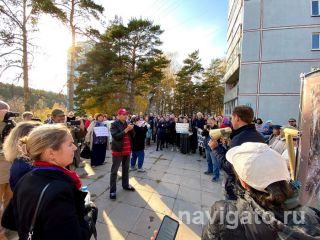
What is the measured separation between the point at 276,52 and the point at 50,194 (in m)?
19.9

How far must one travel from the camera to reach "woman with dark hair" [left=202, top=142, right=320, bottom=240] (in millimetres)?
1161

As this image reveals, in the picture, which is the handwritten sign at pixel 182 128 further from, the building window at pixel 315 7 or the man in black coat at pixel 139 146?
the building window at pixel 315 7

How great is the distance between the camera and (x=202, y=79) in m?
34.9

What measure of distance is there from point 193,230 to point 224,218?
273 centimetres

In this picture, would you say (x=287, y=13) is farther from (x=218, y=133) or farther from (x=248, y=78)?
(x=218, y=133)

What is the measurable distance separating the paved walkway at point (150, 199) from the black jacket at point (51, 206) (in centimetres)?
237

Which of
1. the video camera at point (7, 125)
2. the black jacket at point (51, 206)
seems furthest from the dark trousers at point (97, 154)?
the black jacket at point (51, 206)

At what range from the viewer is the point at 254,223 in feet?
4.00

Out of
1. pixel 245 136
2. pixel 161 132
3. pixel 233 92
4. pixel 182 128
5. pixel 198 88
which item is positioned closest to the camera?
pixel 245 136

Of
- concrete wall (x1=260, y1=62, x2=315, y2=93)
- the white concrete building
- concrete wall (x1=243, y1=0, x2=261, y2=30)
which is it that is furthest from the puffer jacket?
concrete wall (x1=243, y1=0, x2=261, y2=30)

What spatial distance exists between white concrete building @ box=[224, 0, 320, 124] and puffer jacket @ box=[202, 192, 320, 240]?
18.3m

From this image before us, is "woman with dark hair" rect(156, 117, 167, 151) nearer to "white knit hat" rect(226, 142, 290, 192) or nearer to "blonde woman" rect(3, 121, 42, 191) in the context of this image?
"blonde woman" rect(3, 121, 42, 191)

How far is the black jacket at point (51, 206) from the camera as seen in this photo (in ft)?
4.06

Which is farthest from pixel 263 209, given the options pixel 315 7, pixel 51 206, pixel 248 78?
pixel 315 7
